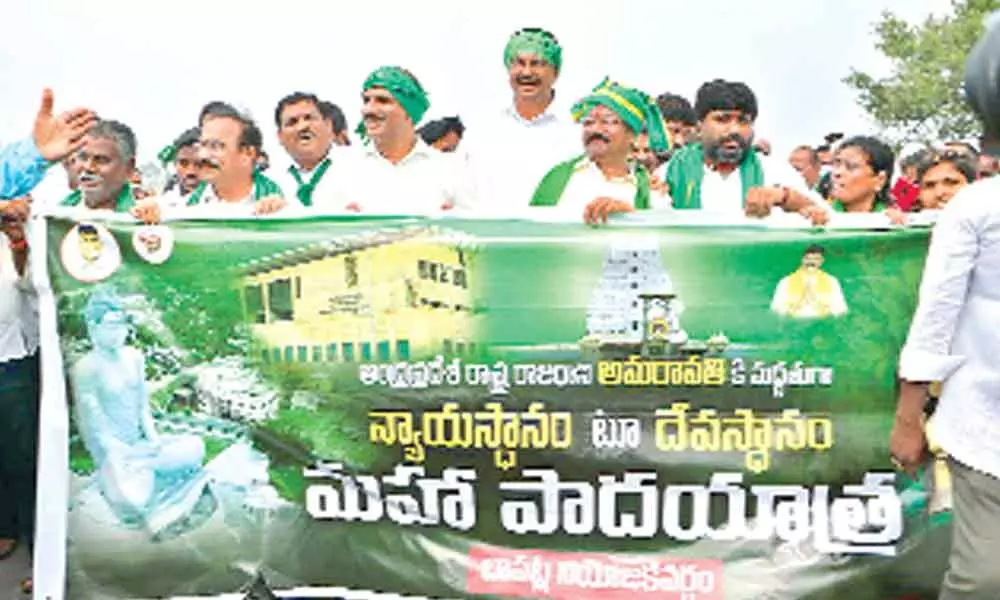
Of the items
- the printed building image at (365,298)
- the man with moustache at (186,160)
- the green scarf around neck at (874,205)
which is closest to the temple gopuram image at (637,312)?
the printed building image at (365,298)

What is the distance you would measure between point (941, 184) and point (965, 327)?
1518mm

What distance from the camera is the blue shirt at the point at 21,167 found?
3.99 metres

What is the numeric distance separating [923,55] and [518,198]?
23107mm

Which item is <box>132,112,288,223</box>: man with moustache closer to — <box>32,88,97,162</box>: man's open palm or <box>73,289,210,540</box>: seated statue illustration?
<box>32,88,97,162</box>: man's open palm

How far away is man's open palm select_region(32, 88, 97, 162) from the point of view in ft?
13.0

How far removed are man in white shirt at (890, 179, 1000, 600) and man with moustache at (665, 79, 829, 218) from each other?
1209 millimetres

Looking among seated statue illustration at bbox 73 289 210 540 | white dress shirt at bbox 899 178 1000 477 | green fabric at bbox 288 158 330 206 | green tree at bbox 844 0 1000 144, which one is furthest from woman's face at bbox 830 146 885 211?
green tree at bbox 844 0 1000 144

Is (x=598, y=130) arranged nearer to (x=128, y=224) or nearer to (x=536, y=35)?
(x=536, y=35)

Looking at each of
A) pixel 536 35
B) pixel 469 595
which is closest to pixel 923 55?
pixel 536 35

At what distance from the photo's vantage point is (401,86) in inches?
185

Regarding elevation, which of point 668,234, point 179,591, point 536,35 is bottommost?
point 179,591

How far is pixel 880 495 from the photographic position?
3699 millimetres

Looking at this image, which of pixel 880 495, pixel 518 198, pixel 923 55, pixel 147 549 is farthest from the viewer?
pixel 923 55

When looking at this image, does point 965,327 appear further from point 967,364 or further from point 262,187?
point 262,187
